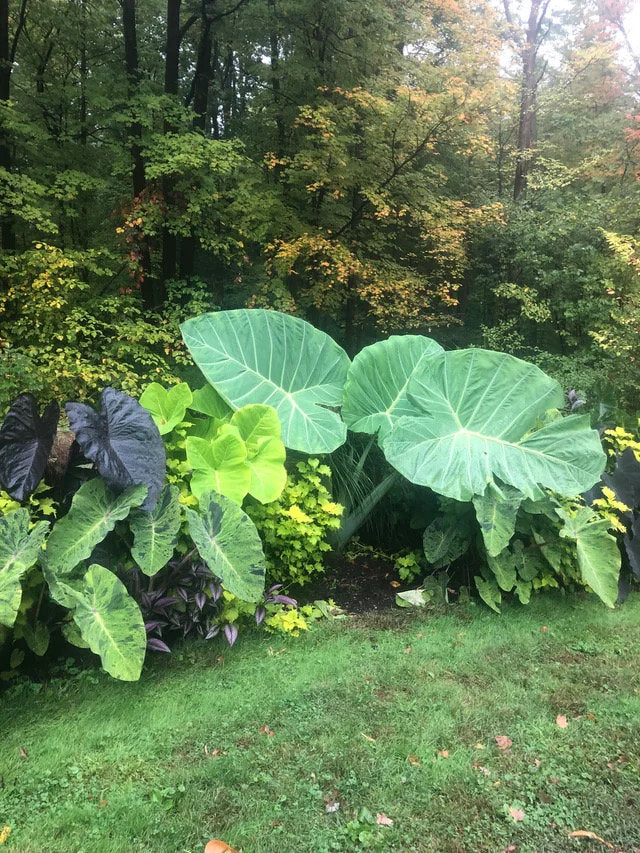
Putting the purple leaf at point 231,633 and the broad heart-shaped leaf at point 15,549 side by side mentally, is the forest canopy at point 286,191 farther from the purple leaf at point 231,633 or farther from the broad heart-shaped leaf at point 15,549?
the purple leaf at point 231,633

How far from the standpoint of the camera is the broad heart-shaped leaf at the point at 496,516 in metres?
2.90

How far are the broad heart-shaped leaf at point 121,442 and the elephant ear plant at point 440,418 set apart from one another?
0.97 m

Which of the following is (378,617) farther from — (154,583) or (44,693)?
(44,693)

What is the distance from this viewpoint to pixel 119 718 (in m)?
2.11

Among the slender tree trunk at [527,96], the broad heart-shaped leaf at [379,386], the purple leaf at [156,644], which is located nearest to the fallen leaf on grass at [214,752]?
the purple leaf at [156,644]

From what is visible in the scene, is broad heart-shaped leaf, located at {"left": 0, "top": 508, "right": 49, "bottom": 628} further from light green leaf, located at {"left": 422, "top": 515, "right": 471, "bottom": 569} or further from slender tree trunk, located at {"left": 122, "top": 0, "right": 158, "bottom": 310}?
slender tree trunk, located at {"left": 122, "top": 0, "right": 158, "bottom": 310}

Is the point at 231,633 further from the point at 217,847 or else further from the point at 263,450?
the point at 217,847

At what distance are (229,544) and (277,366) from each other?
1.52m

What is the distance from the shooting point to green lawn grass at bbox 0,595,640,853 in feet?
5.44

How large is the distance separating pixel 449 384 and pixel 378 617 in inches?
53.5

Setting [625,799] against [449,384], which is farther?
[449,384]

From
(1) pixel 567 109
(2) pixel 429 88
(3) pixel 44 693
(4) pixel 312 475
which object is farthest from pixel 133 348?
(1) pixel 567 109

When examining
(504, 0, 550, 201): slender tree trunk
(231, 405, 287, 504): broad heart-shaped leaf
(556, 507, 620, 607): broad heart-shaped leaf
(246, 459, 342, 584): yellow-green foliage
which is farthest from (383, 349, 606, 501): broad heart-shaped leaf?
(504, 0, 550, 201): slender tree trunk

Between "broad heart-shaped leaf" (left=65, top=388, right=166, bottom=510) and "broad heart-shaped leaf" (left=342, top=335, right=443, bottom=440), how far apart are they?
137cm
